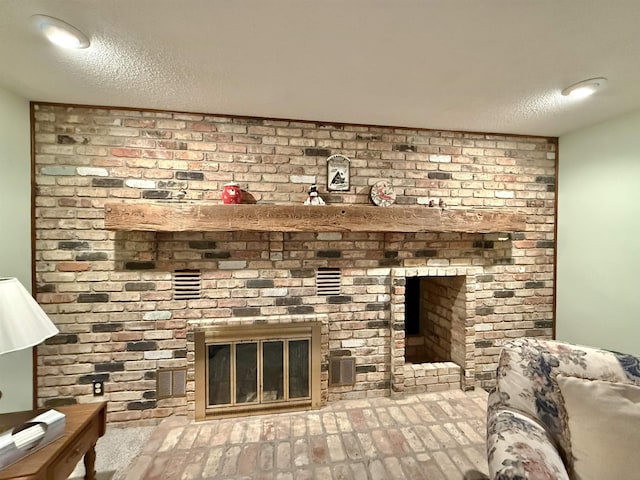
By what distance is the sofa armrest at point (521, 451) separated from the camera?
3.18ft

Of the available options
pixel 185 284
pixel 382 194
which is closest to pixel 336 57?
pixel 382 194

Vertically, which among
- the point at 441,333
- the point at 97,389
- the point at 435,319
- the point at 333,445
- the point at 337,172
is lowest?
the point at 333,445

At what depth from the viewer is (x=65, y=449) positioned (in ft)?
4.12

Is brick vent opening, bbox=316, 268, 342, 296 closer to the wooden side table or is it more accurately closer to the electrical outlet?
the wooden side table

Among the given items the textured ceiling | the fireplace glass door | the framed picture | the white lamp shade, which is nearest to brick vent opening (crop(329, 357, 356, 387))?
the fireplace glass door

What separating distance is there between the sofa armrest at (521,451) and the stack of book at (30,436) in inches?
72.5

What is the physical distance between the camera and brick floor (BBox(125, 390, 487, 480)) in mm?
1644

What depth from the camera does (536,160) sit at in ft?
8.50

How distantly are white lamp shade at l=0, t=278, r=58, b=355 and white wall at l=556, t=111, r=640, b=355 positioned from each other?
3642mm

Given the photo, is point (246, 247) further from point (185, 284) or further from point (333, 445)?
point (333, 445)

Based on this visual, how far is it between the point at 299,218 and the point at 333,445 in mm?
1546

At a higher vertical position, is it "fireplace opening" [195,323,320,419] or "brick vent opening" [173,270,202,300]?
"brick vent opening" [173,270,202,300]

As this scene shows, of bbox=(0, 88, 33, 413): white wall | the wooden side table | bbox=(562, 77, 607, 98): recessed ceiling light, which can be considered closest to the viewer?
the wooden side table

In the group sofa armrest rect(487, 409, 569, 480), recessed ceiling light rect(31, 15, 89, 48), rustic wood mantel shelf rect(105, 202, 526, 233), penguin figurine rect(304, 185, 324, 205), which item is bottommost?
sofa armrest rect(487, 409, 569, 480)
